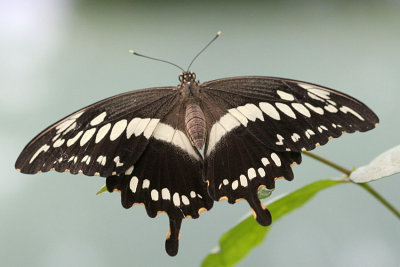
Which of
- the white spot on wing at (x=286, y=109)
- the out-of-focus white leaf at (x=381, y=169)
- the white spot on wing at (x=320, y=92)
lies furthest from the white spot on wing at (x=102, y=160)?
the out-of-focus white leaf at (x=381, y=169)

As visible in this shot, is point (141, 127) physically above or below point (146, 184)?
above

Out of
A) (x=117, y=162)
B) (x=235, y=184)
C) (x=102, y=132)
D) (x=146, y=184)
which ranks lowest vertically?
(x=235, y=184)

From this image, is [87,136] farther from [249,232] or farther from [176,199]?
[249,232]

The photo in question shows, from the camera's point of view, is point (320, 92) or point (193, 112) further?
point (193, 112)

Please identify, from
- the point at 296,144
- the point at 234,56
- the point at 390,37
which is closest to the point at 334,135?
the point at 296,144

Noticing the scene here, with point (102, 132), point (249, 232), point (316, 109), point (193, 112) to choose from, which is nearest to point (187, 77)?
point (193, 112)

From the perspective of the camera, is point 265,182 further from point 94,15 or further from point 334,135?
point 94,15

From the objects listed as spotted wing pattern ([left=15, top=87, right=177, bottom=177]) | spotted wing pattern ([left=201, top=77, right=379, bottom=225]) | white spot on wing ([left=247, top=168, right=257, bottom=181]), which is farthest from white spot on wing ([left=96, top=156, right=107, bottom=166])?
white spot on wing ([left=247, top=168, right=257, bottom=181])
